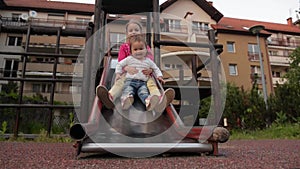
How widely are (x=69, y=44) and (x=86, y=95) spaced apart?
57.3ft

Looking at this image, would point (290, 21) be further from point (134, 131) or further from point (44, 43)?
point (134, 131)

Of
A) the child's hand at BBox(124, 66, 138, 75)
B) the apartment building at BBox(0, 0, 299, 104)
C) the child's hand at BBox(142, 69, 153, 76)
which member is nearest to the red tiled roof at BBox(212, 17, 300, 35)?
the apartment building at BBox(0, 0, 299, 104)

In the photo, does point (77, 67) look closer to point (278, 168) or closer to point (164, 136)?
point (164, 136)

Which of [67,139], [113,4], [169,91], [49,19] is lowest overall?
[67,139]

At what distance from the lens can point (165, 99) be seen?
8.00 feet

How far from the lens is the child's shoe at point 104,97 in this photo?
2.29 meters

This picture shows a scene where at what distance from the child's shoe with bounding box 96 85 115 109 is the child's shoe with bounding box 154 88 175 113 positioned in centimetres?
45

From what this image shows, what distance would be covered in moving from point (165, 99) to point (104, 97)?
0.58 m

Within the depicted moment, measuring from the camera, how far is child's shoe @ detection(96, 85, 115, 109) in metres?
2.29

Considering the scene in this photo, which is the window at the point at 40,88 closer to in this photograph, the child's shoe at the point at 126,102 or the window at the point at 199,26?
the window at the point at 199,26

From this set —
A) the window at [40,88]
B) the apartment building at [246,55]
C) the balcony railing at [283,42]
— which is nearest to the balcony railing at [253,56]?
the apartment building at [246,55]

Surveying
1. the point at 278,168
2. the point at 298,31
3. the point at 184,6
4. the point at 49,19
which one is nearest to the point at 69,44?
the point at 49,19

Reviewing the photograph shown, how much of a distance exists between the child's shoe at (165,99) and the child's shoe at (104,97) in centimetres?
45

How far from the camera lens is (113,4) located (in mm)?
4254
